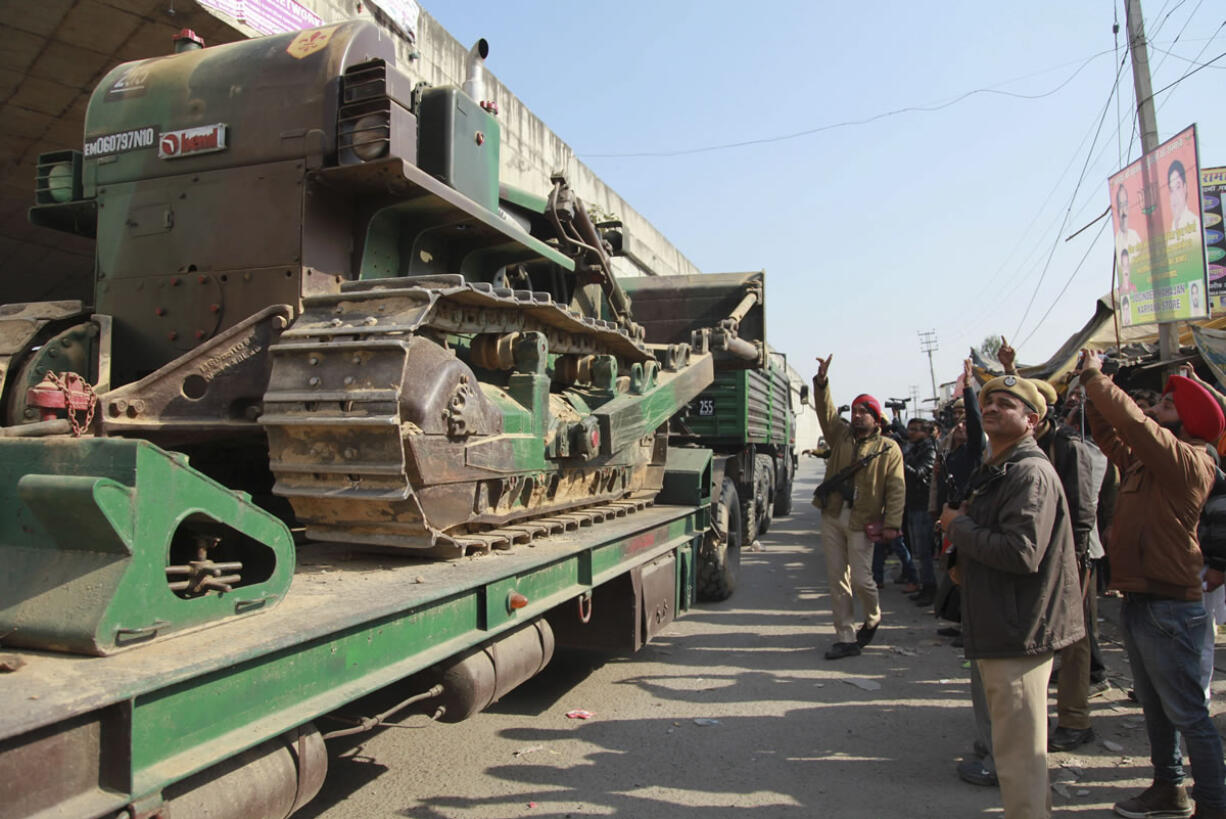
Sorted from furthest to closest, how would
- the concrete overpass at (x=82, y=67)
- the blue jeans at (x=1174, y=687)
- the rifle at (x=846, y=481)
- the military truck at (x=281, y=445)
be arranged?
1. the concrete overpass at (x=82, y=67)
2. the rifle at (x=846, y=481)
3. the blue jeans at (x=1174, y=687)
4. the military truck at (x=281, y=445)

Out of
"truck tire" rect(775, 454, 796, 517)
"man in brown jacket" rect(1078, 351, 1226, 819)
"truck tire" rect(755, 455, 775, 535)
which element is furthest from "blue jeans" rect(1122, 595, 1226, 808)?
"truck tire" rect(775, 454, 796, 517)

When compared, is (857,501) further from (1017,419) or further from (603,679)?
(1017,419)

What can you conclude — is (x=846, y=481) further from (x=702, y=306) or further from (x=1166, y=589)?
(x=702, y=306)

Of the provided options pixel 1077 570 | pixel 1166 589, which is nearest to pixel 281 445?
pixel 1077 570

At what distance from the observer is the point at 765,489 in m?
13.4

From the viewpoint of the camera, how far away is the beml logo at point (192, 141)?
159 inches

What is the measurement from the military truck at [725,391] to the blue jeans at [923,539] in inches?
76.1

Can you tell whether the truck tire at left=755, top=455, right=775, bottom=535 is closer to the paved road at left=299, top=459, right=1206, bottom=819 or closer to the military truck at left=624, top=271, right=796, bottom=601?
the military truck at left=624, top=271, right=796, bottom=601

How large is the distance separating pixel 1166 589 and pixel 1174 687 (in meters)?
0.42

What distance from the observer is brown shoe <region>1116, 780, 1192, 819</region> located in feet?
12.2

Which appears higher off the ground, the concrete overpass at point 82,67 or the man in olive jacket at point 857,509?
the concrete overpass at point 82,67

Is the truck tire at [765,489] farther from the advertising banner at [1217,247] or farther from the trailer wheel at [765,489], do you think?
the advertising banner at [1217,247]

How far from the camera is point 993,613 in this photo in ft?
10.9

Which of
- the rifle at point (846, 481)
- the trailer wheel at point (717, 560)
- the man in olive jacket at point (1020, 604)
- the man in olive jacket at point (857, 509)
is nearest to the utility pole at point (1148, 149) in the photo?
the man in olive jacket at point (857, 509)
